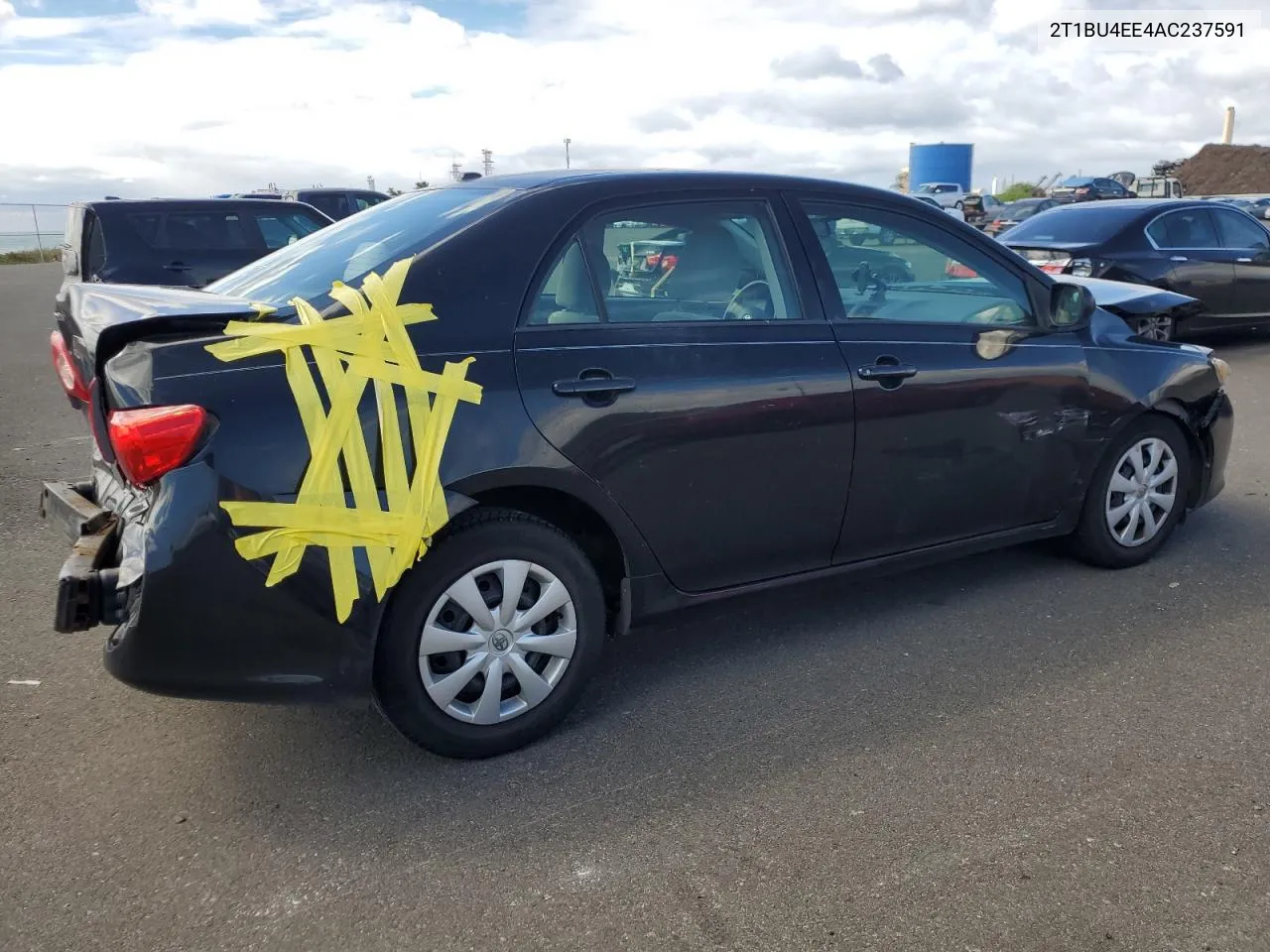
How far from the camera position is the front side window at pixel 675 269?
347cm

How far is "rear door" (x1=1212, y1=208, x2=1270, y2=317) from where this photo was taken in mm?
11180

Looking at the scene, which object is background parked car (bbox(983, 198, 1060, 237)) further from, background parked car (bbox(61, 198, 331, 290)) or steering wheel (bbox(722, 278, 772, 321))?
steering wheel (bbox(722, 278, 772, 321))

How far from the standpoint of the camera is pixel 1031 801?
10.0ft

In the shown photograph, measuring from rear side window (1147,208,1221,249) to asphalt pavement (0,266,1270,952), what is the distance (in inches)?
284

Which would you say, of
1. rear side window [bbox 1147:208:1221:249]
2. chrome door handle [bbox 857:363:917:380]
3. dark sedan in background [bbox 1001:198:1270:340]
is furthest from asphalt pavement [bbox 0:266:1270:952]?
rear side window [bbox 1147:208:1221:249]

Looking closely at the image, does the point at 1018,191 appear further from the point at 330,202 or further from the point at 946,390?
the point at 946,390

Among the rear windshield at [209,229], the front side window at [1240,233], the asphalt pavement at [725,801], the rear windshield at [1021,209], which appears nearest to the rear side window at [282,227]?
the rear windshield at [209,229]

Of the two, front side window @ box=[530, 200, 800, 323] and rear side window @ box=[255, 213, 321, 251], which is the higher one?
rear side window @ box=[255, 213, 321, 251]

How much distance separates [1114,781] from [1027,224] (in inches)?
368

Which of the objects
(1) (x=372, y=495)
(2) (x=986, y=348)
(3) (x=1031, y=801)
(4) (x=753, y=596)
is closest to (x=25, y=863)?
(1) (x=372, y=495)

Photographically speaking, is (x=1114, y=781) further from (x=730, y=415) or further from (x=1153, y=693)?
(x=730, y=415)

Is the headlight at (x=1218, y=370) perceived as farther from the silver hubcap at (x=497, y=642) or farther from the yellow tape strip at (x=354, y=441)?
the yellow tape strip at (x=354, y=441)

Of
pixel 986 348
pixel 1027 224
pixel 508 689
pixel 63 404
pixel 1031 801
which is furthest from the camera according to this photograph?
pixel 1027 224

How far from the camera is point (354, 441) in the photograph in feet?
9.71
